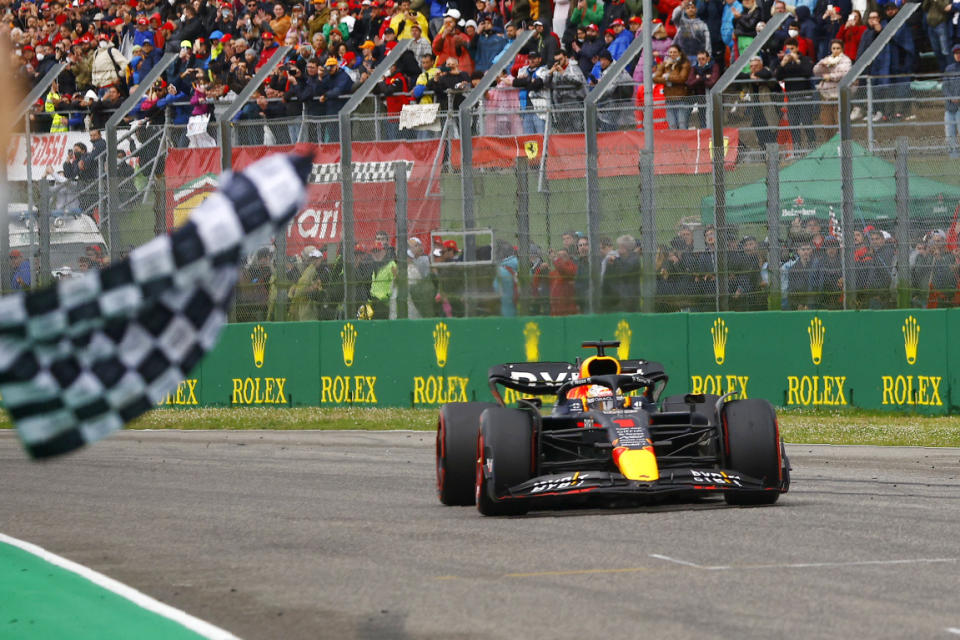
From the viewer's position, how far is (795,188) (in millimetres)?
17500

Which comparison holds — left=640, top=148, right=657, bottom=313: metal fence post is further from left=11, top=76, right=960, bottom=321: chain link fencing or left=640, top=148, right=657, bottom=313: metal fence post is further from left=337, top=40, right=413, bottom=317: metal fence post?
left=337, top=40, right=413, bottom=317: metal fence post

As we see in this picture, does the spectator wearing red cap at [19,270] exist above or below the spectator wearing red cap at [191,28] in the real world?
below

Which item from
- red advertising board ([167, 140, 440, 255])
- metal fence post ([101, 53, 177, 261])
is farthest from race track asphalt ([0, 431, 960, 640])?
metal fence post ([101, 53, 177, 261])

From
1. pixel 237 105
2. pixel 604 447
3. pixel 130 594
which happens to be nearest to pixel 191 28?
pixel 237 105

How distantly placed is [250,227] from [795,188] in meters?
14.3

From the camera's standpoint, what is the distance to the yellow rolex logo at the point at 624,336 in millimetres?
18125

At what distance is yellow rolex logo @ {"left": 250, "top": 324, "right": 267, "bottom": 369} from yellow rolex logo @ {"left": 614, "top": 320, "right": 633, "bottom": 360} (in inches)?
181

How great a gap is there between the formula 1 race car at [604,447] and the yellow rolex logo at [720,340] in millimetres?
6994

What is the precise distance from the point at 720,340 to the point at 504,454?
8.69 metres

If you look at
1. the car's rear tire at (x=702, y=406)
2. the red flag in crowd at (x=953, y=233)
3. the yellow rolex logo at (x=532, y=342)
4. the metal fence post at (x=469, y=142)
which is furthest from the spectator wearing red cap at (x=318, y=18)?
the car's rear tire at (x=702, y=406)

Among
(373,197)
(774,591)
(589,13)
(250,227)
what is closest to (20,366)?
(250,227)

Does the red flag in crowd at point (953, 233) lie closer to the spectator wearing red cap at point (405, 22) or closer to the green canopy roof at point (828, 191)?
the green canopy roof at point (828, 191)

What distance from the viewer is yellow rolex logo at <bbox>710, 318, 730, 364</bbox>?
17672mm

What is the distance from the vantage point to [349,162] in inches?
790
